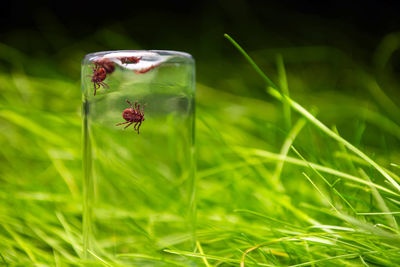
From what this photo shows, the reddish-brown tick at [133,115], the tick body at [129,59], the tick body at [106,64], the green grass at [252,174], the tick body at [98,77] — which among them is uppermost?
the tick body at [129,59]

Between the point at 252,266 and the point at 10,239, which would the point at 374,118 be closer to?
the point at 252,266

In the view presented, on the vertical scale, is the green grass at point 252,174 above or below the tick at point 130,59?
below

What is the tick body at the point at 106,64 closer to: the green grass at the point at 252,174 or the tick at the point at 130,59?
the tick at the point at 130,59

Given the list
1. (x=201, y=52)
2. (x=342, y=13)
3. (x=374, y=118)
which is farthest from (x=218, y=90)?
(x=342, y=13)

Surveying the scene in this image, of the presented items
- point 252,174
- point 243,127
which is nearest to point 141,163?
point 252,174

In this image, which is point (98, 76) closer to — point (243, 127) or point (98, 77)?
point (98, 77)

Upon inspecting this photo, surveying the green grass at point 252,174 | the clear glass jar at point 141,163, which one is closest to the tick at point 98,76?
the clear glass jar at point 141,163
